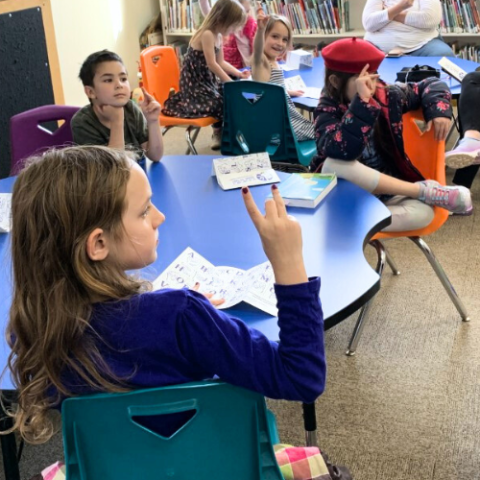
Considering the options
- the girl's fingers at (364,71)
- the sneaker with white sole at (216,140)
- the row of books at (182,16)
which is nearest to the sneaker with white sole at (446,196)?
the girl's fingers at (364,71)

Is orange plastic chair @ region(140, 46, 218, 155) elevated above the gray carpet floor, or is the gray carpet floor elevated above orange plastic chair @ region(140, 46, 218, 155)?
orange plastic chair @ region(140, 46, 218, 155)

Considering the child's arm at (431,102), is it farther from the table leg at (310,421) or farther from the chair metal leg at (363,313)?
the table leg at (310,421)

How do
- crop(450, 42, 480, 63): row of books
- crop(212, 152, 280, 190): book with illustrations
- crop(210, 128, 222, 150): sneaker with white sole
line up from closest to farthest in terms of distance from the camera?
crop(212, 152, 280, 190): book with illustrations → crop(210, 128, 222, 150): sneaker with white sole → crop(450, 42, 480, 63): row of books

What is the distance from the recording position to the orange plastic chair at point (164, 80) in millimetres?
3711

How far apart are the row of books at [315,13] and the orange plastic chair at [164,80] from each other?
180 cm

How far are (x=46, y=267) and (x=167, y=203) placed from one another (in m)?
0.90

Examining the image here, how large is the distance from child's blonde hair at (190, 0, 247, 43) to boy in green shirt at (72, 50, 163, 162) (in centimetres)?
135

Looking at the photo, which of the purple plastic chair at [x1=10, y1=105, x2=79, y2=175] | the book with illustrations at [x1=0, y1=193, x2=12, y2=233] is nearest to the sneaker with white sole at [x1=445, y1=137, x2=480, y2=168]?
the purple plastic chair at [x1=10, y1=105, x2=79, y2=175]

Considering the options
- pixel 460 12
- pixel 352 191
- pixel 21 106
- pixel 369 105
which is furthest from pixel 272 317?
pixel 460 12

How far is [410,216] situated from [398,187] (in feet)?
0.33

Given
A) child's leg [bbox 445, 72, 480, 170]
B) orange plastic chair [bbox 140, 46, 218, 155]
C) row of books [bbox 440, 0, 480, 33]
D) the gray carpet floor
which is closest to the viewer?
the gray carpet floor

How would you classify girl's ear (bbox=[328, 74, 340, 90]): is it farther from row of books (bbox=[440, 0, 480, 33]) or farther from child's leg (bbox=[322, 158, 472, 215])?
row of books (bbox=[440, 0, 480, 33])

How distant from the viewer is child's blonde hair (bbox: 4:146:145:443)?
104cm

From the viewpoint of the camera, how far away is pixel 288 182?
1.97 metres
